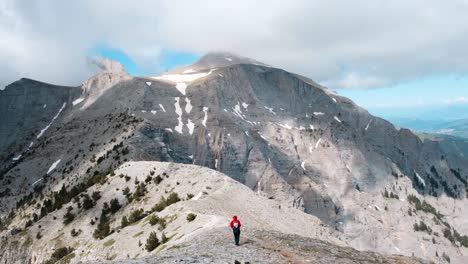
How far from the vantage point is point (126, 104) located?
187125 mm

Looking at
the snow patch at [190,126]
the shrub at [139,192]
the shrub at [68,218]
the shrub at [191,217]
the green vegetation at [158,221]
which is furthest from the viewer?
the snow patch at [190,126]

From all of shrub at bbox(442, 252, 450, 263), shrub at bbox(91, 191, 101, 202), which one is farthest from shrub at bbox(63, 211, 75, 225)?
shrub at bbox(442, 252, 450, 263)

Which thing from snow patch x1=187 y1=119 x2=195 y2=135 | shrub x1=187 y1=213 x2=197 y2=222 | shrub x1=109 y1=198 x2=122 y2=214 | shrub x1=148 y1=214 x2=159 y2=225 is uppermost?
snow patch x1=187 y1=119 x2=195 y2=135

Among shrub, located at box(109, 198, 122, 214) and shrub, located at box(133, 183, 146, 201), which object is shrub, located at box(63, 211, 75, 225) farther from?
shrub, located at box(133, 183, 146, 201)

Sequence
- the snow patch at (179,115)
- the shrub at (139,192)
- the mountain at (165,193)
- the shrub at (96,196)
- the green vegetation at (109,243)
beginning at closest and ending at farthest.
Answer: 1. the mountain at (165,193)
2. the green vegetation at (109,243)
3. the shrub at (139,192)
4. the shrub at (96,196)
5. the snow patch at (179,115)

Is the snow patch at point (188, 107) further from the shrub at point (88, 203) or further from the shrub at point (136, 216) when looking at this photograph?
the shrub at point (136, 216)

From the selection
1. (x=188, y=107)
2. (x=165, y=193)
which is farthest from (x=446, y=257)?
(x=165, y=193)

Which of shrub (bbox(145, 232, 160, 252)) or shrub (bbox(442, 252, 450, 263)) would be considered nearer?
shrub (bbox(145, 232, 160, 252))

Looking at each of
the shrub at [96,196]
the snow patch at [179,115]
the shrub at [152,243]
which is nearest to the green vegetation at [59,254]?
the shrub at [96,196]

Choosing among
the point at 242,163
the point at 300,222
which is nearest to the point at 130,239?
the point at 300,222

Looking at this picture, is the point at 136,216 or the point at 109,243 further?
the point at 136,216

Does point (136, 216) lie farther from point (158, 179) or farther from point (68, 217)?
point (68, 217)

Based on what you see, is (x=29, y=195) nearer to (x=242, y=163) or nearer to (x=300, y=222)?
(x=242, y=163)

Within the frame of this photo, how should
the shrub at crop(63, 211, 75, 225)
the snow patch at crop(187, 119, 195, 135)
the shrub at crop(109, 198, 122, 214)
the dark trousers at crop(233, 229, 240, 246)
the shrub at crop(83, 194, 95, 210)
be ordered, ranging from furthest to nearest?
1. the snow patch at crop(187, 119, 195, 135)
2. the shrub at crop(63, 211, 75, 225)
3. the shrub at crop(83, 194, 95, 210)
4. the shrub at crop(109, 198, 122, 214)
5. the dark trousers at crop(233, 229, 240, 246)
